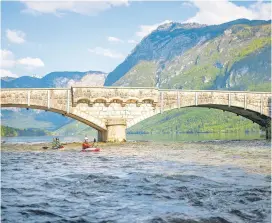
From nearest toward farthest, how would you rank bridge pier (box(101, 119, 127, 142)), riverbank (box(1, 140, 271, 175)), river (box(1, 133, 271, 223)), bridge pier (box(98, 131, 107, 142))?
river (box(1, 133, 271, 223)), riverbank (box(1, 140, 271, 175)), bridge pier (box(101, 119, 127, 142)), bridge pier (box(98, 131, 107, 142))

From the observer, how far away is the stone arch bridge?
5306cm

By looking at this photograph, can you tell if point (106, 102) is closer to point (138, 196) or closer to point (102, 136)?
point (102, 136)

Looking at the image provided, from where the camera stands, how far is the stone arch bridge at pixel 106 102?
174ft

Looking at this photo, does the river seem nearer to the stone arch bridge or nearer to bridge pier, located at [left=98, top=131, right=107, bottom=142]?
the stone arch bridge

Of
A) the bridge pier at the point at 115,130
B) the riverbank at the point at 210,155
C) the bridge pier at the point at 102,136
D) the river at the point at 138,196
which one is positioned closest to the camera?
the river at the point at 138,196

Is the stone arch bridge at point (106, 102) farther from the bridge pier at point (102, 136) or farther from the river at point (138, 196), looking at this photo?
the river at point (138, 196)

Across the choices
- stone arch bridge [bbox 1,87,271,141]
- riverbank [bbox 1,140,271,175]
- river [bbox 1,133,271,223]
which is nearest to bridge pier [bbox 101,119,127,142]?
stone arch bridge [bbox 1,87,271,141]

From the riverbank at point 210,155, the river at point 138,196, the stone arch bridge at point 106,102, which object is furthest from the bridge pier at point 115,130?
the river at point 138,196

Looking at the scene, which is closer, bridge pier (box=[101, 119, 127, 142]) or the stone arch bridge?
the stone arch bridge

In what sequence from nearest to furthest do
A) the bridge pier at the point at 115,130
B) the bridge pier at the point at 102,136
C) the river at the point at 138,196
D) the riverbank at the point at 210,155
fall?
the river at the point at 138,196 < the riverbank at the point at 210,155 < the bridge pier at the point at 115,130 < the bridge pier at the point at 102,136

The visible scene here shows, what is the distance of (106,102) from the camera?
183ft

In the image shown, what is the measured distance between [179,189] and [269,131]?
200 feet

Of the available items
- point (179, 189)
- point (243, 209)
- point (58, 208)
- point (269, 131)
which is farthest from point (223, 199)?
point (269, 131)

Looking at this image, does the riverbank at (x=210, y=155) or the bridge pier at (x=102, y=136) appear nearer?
the riverbank at (x=210, y=155)
